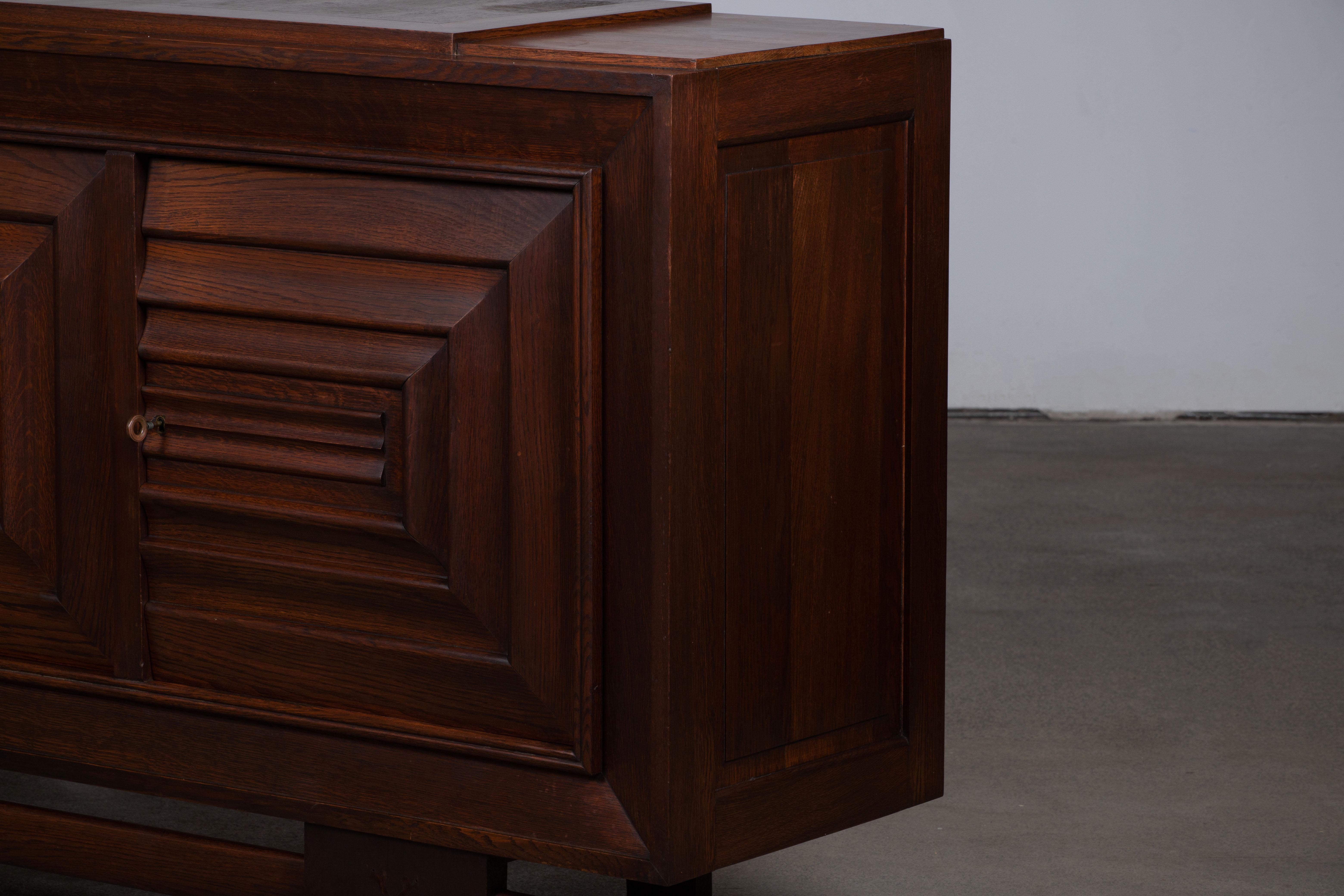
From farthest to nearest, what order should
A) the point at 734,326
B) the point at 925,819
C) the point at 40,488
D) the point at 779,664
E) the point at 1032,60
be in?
the point at 1032,60 → the point at 925,819 → the point at 40,488 → the point at 779,664 → the point at 734,326

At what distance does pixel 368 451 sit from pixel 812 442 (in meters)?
Result: 0.49

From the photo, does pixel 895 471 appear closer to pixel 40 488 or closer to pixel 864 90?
pixel 864 90

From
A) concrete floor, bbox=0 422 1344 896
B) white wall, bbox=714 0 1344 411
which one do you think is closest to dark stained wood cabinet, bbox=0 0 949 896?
concrete floor, bbox=0 422 1344 896

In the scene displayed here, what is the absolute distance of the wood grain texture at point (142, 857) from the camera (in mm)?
2193

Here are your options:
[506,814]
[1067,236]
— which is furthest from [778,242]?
[1067,236]

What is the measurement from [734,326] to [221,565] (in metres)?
0.68

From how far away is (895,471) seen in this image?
1.99 m

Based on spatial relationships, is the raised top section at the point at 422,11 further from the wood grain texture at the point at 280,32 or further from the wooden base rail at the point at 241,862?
the wooden base rail at the point at 241,862

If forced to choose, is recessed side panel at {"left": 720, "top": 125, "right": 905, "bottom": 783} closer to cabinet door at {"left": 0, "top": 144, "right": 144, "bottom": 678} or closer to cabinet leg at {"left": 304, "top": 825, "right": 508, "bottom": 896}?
cabinet leg at {"left": 304, "top": 825, "right": 508, "bottom": 896}

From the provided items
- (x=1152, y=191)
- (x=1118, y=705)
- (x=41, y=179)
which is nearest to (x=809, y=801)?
(x=41, y=179)

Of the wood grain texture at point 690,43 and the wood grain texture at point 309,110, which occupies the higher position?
the wood grain texture at point 690,43

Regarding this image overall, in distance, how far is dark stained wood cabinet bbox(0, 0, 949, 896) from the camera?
70.0 inches

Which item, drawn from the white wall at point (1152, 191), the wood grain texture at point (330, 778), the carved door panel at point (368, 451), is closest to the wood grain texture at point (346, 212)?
the carved door panel at point (368, 451)

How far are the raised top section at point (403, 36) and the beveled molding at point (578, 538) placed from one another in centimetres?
10
